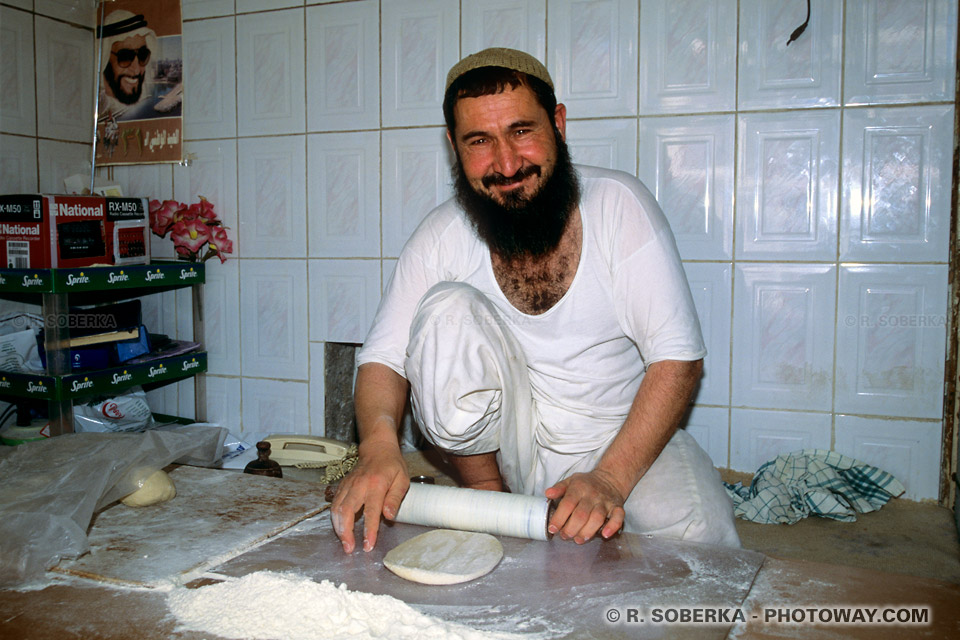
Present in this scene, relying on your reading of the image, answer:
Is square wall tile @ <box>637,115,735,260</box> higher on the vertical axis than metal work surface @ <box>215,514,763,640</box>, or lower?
higher

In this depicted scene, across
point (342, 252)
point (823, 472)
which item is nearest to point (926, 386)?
point (823, 472)

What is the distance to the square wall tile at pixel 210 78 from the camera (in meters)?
2.76

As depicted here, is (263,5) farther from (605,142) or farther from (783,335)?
(783,335)

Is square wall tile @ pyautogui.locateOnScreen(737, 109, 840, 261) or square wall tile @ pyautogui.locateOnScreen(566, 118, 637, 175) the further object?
square wall tile @ pyautogui.locateOnScreen(566, 118, 637, 175)

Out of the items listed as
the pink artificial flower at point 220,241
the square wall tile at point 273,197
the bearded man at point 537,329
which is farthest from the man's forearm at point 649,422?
the pink artificial flower at point 220,241

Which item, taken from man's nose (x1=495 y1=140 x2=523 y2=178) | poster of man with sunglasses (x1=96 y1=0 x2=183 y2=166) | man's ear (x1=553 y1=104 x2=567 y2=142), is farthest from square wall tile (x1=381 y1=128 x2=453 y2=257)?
poster of man with sunglasses (x1=96 y1=0 x2=183 y2=166)

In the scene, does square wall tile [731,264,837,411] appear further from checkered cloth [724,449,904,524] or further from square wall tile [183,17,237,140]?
square wall tile [183,17,237,140]

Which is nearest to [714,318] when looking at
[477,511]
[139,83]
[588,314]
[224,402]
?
[588,314]

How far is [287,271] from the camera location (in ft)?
8.93

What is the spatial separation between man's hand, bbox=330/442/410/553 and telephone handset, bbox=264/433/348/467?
3.79ft

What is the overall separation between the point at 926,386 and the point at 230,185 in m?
2.43

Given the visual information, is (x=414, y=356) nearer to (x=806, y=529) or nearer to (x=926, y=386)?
(x=806, y=529)

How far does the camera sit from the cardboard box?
7.64 ft

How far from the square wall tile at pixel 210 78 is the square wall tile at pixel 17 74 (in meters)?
0.54
